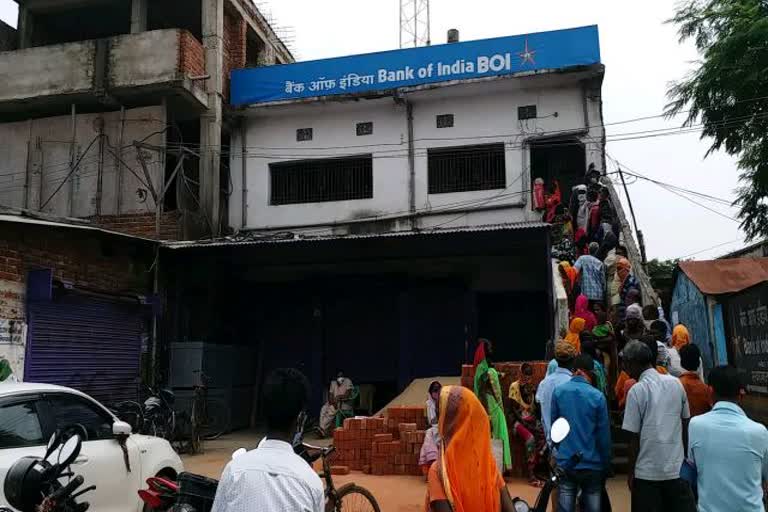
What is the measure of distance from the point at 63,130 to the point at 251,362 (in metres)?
6.89

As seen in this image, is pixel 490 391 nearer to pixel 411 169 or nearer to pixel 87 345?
pixel 87 345

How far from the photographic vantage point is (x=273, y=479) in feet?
6.59

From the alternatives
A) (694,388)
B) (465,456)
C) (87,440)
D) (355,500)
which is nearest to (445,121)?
(694,388)

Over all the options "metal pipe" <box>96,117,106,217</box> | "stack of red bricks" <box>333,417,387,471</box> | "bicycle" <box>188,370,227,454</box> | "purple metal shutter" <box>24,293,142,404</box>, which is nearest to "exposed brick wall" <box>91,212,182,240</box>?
"metal pipe" <box>96,117,106,217</box>

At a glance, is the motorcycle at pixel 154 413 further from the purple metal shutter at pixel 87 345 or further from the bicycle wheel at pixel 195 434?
the purple metal shutter at pixel 87 345

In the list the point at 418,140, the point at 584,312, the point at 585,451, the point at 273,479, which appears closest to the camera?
the point at 273,479

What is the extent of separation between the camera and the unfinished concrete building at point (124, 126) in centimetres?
1402

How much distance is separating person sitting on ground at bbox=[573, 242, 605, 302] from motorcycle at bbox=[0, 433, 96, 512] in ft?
25.4

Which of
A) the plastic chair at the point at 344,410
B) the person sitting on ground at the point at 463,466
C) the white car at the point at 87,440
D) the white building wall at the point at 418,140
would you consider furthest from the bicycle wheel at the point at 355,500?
the white building wall at the point at 418,140

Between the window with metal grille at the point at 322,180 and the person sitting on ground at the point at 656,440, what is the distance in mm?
11200

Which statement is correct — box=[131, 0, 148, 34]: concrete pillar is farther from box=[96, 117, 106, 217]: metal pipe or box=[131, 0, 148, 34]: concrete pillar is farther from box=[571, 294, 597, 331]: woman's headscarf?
box=[571, 294, 597, 331]: woman's headscarf

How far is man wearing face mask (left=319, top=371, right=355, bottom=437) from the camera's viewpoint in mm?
12766

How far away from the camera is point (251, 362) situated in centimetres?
1466

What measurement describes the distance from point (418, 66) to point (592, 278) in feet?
23.5
